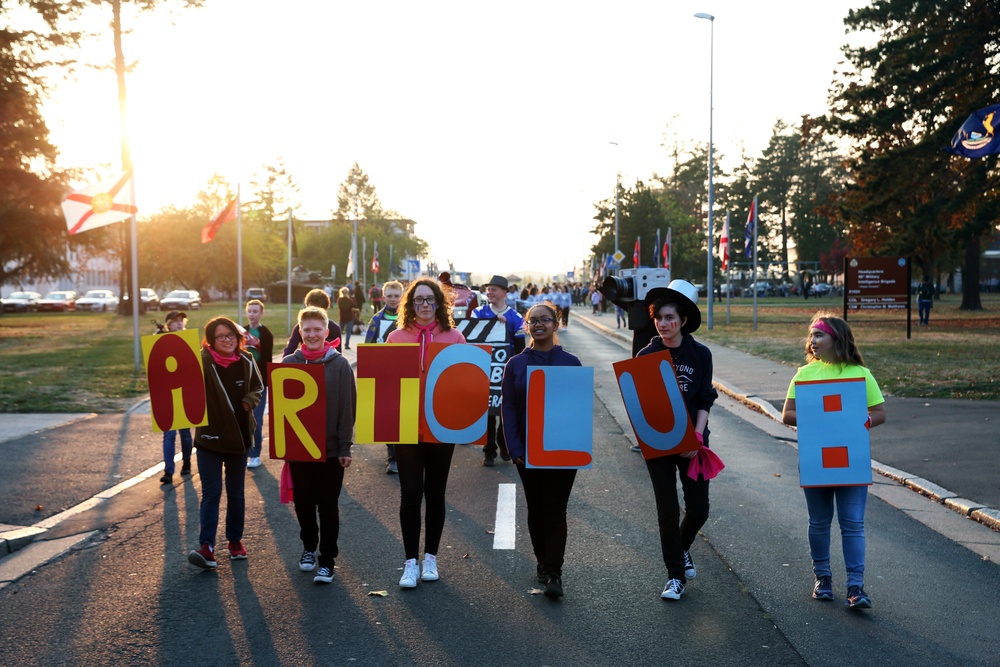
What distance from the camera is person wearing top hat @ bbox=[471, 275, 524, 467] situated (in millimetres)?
10688

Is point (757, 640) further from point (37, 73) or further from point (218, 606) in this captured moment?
point (37, 73)

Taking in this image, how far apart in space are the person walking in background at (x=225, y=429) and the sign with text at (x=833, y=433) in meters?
3.50

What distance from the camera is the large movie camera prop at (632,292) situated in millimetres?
10742

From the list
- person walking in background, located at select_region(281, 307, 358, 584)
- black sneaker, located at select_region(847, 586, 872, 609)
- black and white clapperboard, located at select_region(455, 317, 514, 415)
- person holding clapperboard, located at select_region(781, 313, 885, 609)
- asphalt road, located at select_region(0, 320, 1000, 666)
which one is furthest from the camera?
black and white clapperboard, located at select_region(455, 317, 514, 415)

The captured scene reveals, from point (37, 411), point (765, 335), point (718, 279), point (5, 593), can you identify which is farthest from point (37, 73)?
point (718, 279)

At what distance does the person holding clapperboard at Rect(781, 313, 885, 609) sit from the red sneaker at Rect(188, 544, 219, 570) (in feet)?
12.2

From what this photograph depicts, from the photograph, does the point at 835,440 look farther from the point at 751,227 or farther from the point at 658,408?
the point at 751,227

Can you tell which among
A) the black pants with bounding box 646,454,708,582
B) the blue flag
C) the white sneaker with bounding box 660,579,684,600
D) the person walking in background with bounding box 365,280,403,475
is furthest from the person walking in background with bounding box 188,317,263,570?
the blue flag

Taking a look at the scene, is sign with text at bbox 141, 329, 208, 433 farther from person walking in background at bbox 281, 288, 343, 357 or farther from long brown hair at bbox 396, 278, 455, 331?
person walking in background at bbox 281, 288, 343, 357

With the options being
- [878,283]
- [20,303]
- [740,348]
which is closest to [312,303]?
[740,348]

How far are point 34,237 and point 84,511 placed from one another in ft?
102

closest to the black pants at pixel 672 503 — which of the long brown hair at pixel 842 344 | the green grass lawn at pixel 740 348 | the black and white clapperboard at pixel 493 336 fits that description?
the long brown hair at pixel 842 344

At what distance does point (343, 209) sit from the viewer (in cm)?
14762

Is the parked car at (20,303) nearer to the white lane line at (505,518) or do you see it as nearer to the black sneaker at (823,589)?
the white lane line at (505,518)
